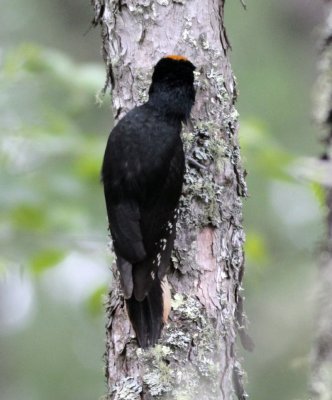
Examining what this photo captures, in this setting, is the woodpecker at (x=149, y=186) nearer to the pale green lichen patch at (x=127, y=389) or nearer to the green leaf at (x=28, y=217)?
the pale green lichen patch at (x=127, y=389)

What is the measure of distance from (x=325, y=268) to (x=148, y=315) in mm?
1229

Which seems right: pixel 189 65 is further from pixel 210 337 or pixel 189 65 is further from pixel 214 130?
pixel 210 337

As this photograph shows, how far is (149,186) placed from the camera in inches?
137

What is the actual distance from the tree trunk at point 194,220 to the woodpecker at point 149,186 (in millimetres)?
68

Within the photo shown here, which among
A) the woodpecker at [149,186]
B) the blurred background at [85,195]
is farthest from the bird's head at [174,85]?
the blurred background at [85,195]

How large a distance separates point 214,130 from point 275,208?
170 inches

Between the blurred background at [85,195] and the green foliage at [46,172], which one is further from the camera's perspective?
the blurred background at [85,195]

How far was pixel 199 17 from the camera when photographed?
363cm

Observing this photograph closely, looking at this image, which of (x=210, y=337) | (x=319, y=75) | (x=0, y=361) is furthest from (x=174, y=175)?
(x=0, y=361)

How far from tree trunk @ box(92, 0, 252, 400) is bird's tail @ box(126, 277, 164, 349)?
0.16 feet

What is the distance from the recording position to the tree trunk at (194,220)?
3.23m

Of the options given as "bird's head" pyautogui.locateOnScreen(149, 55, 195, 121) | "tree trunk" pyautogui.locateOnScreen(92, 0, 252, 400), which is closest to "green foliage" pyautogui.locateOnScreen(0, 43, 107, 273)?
"tree trunk" pyautogui.locateOnScreen(92, 0, 252, 400)

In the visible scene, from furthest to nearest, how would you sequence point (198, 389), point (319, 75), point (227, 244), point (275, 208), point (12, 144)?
point (275, 208) → point (12, 144) → point (227, 244) → point (198, 389) → point (319, 75)

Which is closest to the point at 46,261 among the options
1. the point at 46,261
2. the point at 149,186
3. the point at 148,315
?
the point at 46,261
